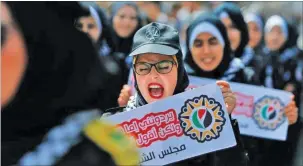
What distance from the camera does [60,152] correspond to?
1.28 m

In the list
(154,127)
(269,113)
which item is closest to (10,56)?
(154,127)

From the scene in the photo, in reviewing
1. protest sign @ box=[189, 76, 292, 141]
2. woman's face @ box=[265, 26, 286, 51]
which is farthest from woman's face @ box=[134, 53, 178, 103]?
woman's face @ box=[265, 26, 286, 51]

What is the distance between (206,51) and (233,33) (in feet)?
4.54

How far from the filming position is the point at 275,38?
21.3 ft

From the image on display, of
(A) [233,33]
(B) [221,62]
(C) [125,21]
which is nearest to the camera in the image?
(B) [221,62]

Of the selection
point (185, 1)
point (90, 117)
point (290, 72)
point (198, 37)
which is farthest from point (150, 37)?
point (185, 1)

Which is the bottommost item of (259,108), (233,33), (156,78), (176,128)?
(176,128)

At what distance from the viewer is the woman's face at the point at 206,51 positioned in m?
4.00

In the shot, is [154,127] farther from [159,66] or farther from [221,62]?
[221,62]

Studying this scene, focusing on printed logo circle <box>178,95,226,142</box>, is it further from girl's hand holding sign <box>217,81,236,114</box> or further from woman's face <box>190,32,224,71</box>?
woman's face <box>190,32,224,71</box>

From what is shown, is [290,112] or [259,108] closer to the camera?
[290,112]

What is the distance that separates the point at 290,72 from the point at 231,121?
3468mm

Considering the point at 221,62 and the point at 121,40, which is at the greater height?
the point at 121,40

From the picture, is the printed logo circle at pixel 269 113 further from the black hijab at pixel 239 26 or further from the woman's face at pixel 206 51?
the black hijab at pixel 239 26
